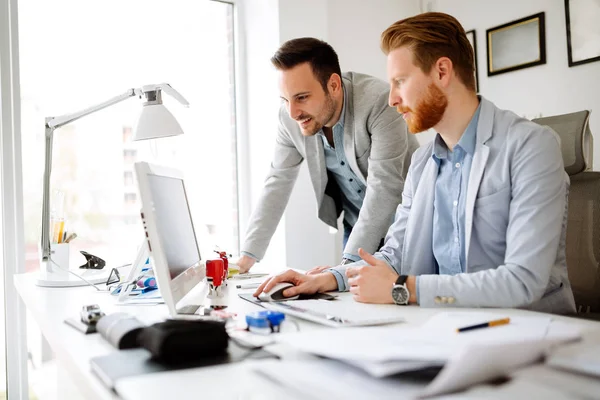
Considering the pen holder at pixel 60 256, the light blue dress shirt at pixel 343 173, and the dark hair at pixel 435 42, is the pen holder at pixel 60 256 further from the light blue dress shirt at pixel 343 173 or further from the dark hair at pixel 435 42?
the dark hair at pixel 435 42

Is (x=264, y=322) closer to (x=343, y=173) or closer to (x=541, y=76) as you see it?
(x=343, y=173)

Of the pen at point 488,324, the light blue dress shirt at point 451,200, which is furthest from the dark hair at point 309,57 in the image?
the pen at point 488,324

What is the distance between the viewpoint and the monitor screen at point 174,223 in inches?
42.7

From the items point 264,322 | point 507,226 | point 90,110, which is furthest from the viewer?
point 90,110

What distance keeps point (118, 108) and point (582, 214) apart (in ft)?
7.04

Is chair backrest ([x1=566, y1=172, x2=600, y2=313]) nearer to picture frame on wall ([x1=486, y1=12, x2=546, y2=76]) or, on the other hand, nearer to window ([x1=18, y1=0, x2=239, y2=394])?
picture frame on wall ([x1=486, y1=12, x2=546, y2=76])

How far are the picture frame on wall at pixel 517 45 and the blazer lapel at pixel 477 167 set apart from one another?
1612 millimetres

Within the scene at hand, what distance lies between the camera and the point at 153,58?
2771 millimetres

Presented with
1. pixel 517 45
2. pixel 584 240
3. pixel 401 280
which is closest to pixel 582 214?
pixel 584 240

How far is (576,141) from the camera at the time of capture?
5.03 ft

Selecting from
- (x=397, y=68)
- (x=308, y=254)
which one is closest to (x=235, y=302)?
(x=397, y=68)

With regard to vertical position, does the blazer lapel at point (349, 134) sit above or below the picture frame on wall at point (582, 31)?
below

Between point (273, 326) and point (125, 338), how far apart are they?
0.84 feet

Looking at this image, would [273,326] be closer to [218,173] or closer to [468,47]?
[468,47]
